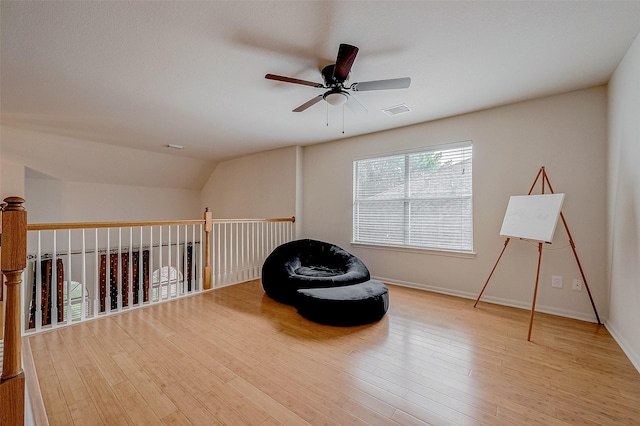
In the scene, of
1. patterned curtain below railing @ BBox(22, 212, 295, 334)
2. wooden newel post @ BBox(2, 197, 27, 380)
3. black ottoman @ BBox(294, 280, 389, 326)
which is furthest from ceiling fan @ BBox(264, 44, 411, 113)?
patterned curtain below railing @ BBox(22, 212, 295, 334)

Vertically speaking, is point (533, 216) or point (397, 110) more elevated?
point (397, 110)

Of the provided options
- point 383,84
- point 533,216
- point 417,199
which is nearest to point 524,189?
point 533,216

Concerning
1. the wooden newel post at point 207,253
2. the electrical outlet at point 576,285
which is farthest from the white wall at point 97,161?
the electrical outlet at point 576,285

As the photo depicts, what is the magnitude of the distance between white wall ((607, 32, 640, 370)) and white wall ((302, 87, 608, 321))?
165 mm

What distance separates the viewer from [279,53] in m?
2.20

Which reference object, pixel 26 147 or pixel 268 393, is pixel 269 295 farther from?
pixel 26 147

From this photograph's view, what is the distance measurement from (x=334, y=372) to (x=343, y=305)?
81 centimetres

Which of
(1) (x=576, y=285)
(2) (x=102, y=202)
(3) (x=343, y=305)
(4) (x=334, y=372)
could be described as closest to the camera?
(4) (x=334, y=372)

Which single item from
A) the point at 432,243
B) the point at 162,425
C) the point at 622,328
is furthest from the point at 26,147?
the point at 622,328

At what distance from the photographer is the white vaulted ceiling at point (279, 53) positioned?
1752mm

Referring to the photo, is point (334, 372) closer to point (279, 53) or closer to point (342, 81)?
point (342, 81)

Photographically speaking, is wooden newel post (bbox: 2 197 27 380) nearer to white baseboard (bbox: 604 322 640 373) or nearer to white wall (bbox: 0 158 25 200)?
white baseboard (bbox: 604 322 640 373)

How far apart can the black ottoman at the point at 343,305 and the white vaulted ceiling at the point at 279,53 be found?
2.21 m

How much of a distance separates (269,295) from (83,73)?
3.09 metres
